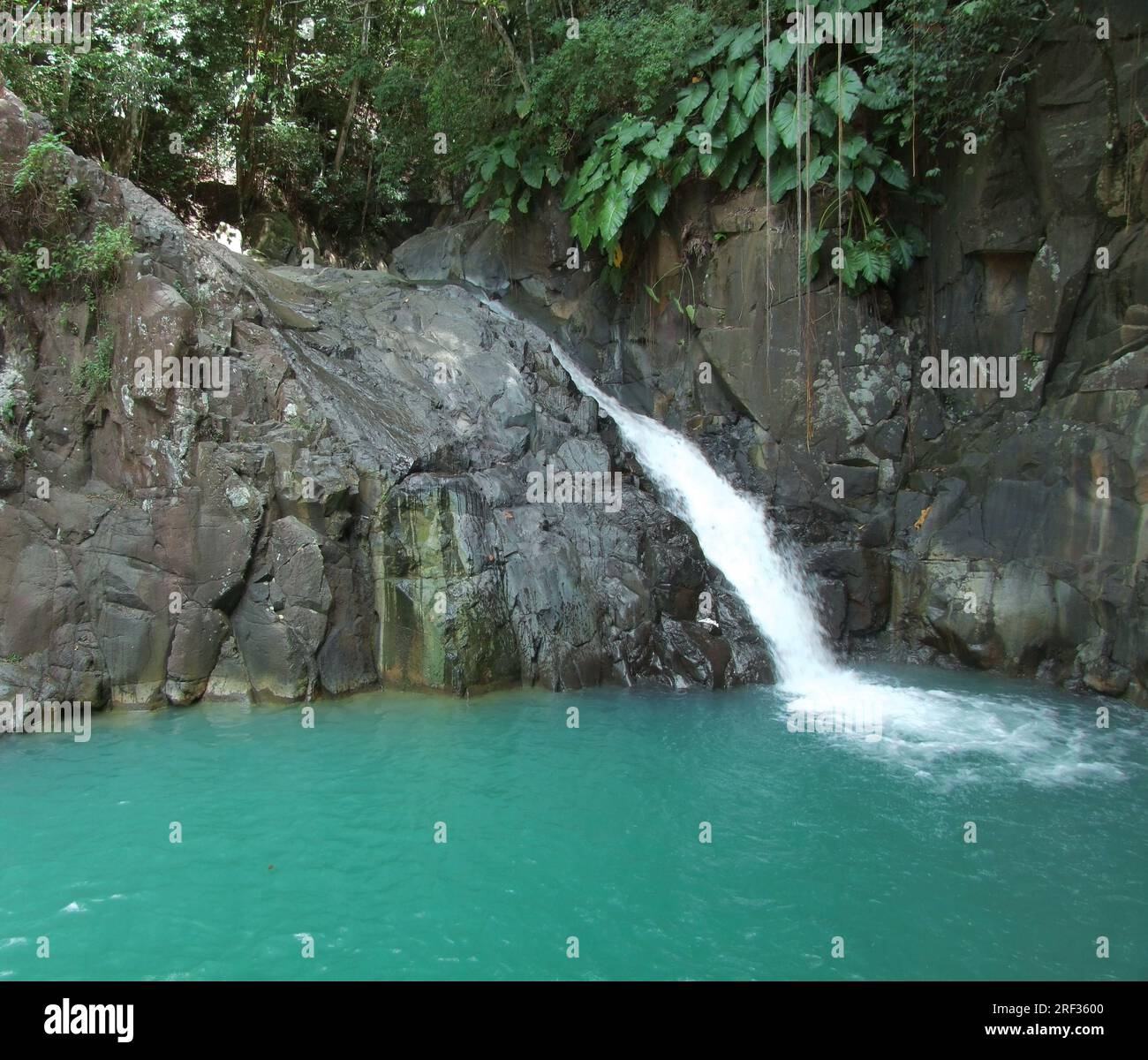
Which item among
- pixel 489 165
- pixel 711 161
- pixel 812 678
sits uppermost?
pixel 489 165

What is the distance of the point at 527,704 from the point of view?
8.96 metres

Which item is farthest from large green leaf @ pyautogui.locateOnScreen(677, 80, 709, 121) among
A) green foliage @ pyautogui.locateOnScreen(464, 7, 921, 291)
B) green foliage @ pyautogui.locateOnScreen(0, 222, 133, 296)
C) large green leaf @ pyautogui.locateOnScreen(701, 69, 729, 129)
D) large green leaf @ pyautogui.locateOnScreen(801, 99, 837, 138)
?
green foliage @ pyautogui.locateOnScreen(0, 222, 133, 296)

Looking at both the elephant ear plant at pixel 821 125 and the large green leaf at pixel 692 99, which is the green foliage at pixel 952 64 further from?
the large green leaf at pixel 692 99

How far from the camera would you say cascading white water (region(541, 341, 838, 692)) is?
10.3 meters

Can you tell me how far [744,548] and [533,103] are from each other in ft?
25.7

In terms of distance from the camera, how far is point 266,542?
9.12 m

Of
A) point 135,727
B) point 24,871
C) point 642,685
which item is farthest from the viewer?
point 642,685

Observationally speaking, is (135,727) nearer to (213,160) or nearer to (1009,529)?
(1009,529)

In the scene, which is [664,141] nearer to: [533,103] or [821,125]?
[821,125]

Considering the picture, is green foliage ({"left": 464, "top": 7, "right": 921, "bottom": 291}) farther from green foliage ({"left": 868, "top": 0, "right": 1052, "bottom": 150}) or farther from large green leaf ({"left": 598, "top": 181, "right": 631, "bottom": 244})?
green foliage ({"left": 868, "top": 0, "right": 1052, "bottom": 150})

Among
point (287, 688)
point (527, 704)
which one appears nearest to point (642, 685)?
point (527, 704)

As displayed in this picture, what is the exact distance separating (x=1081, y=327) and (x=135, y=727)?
11349 mm

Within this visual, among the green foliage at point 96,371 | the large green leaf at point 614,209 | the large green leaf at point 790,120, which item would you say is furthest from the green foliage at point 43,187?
the large green leaf at point 790,120

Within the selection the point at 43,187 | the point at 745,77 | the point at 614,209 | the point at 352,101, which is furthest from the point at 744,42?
the point at 352,101
